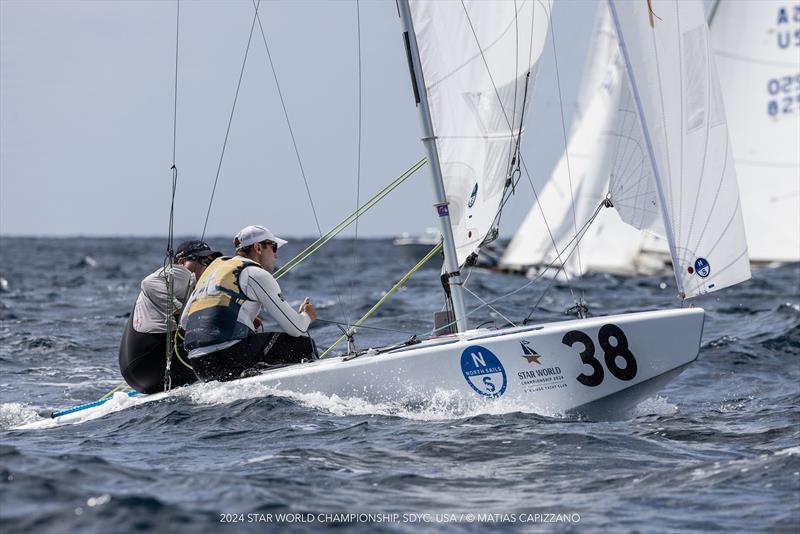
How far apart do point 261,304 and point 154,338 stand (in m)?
0.92

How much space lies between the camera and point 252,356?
6844 millimetres

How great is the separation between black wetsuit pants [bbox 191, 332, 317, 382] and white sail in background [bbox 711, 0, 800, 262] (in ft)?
42.2

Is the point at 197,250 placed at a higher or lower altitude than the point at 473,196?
lower

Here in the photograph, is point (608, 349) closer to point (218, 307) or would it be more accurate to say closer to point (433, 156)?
point (433, 156)

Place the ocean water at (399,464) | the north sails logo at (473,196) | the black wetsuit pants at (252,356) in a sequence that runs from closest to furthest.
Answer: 1. the ocean water at (399,464)
2. the black wetsuit pants at (252,356)
3. the north sails logo at (473,196)

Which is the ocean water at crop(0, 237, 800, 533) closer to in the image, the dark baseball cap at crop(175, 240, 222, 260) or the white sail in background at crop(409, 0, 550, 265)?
the dark baseball cap at crop(175, 240, 222, 260)

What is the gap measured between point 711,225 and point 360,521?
334cm

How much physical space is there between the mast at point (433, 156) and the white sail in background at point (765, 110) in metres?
12.1

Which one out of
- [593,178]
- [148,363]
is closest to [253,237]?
[148,363]

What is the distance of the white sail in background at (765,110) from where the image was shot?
17734 millimetres

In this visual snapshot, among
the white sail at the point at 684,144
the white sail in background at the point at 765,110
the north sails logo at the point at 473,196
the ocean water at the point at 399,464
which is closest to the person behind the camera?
the ocean water at the point at 399,464

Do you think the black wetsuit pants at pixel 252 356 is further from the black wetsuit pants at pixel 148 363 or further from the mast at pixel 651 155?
the mast at pixel 651 155

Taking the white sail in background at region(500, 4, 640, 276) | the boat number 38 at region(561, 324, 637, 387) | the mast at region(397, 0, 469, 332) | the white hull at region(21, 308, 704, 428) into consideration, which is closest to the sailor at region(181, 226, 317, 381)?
the white hull at region(21, 308, 704, 428)

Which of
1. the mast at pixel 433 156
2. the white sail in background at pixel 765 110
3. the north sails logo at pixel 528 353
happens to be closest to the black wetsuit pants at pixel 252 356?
the mast at pixel 433 156
